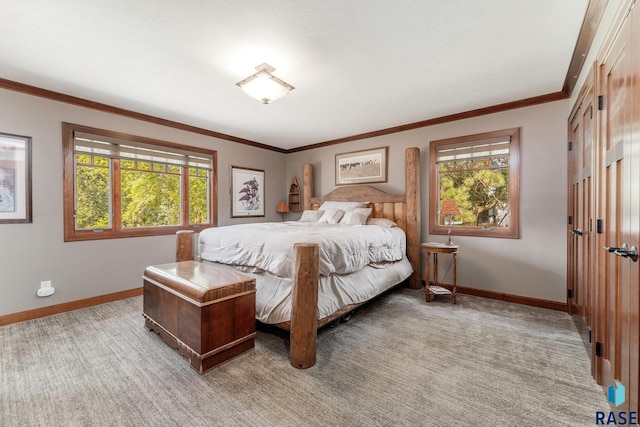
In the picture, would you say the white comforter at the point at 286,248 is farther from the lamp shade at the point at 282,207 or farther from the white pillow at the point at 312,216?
the lamp shade at the point at 282,207

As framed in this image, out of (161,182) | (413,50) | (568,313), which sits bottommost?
(568,313)

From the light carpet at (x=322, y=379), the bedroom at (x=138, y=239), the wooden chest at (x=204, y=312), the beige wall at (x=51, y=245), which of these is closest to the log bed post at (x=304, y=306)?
the light carpet at (x=322, y=379)

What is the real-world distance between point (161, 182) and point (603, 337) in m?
4.93

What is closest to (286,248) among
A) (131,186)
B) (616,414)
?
(616,414)

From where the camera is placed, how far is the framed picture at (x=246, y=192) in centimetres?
498

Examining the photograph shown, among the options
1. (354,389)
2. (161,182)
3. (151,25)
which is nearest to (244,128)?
(161,182)

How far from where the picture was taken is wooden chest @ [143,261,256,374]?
192 centimetres

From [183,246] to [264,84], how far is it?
1975 millimetres

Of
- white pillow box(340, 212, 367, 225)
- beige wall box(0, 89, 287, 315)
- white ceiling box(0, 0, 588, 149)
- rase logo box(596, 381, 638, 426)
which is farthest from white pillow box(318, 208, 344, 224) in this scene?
rase logo box(596, 381, 638, 426)

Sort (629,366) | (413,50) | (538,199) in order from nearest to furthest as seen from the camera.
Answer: (629,366) → (413,50) → (538,199)

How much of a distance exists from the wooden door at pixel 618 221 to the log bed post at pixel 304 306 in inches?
64.6

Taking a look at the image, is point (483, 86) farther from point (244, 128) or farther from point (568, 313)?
point (244, 128)

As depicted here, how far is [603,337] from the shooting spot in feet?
5.49

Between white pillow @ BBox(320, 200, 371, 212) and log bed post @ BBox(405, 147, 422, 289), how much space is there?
2.56 ft
